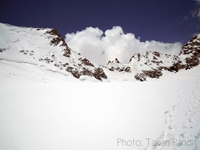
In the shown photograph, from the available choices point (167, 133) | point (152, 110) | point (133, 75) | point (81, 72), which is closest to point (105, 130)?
point (167, 133)

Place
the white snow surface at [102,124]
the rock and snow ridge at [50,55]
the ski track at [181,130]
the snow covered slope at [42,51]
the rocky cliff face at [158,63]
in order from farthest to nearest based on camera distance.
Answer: the rocky cliff face at [158,63], the rock and snow ridge at [50,55], the snow covered slope at [42,51], the white snow surface at [102,124], the ski track at [181,130]

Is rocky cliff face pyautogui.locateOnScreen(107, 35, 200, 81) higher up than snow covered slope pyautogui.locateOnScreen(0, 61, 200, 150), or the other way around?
rocky cliff face pyautogui.locateOnScreen(107, 35, 200, 81)

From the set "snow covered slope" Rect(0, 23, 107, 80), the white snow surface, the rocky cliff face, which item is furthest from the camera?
the rocky cliff face

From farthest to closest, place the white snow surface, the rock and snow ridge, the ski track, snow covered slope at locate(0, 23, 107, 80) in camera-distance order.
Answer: the rock and snow ridge → snow covered slope at locate(0, 23, 107, 80) → the white snow surface → the ski track

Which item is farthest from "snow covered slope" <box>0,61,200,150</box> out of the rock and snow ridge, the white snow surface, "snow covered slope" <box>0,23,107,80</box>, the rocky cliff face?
the rocky cliff face

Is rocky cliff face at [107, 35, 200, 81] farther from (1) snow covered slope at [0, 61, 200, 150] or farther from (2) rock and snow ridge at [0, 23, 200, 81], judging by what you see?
(1) snow covered slope at [0, 61, 200, 150]

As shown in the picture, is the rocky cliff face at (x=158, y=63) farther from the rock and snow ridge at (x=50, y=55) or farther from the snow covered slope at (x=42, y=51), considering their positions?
the snow covered slope at (x=42, y=51)

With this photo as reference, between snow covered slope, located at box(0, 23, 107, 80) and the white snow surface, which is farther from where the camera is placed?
snow covered slope, located at box(0, 23, 107, 80)

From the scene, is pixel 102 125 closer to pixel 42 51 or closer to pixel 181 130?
pixel 181 130

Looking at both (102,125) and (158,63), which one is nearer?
(102,125)

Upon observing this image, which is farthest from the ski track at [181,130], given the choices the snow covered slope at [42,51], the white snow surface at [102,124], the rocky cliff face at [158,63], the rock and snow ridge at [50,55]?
the rocky cliff face at [158,63]

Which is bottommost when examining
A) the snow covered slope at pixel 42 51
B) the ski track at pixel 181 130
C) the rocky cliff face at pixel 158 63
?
the ski track at pixel 181 130

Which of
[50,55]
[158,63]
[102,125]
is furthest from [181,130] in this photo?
[158,63]

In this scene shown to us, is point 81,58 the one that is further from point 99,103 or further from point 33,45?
point 99,103
